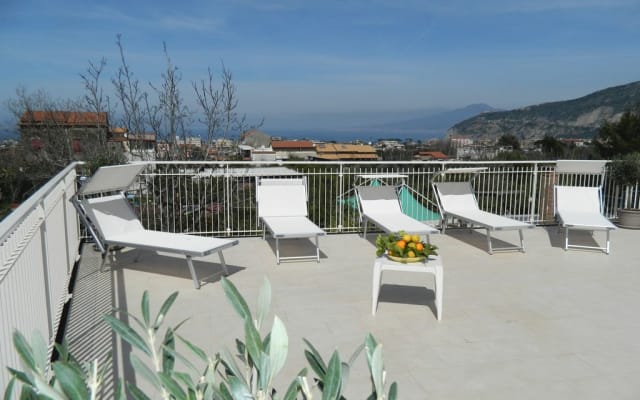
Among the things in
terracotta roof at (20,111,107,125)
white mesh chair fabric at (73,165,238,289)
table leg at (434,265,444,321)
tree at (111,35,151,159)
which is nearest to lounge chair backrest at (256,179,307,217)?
white mesh chair fabric at (73,165,238,289)

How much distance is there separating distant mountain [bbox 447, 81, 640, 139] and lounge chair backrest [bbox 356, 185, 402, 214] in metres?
34.0

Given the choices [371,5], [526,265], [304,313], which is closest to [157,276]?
[304,313]

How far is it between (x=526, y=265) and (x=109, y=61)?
11046 mm

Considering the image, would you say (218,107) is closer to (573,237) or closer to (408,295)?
(573,237)

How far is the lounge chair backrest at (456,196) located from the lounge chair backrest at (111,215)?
455cm

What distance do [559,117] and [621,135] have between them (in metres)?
32.7

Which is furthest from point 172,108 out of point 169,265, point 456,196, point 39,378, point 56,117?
point 39,378

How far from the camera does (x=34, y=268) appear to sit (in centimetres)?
284

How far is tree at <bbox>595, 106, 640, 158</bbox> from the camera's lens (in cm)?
2377

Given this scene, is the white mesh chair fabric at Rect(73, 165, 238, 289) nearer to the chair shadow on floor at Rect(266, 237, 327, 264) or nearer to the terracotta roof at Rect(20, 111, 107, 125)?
the chair shadow on floor at Rect(266, 237, 327, 264)

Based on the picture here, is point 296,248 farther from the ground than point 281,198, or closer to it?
closer to it

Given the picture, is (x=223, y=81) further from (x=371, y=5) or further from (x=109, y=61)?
(x=371, y=5)

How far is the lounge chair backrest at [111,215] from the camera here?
517cm

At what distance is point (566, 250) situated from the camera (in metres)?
6.62
